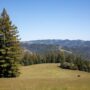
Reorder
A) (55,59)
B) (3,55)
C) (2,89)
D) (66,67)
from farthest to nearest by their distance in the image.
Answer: (55,59)
(66,67)
(3,55)
(2,89)

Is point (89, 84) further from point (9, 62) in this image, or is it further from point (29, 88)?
point (9, 62)

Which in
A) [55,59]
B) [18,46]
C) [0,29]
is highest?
[0,29]

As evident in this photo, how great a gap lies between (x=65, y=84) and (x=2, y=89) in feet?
18.2

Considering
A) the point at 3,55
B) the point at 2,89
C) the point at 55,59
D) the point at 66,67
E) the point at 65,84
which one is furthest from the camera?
the point at 55,59

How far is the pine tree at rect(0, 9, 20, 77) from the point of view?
1531 inches

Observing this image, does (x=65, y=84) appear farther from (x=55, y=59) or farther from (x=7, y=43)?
(x=55, y=59)

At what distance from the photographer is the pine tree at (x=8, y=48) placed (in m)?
38.9

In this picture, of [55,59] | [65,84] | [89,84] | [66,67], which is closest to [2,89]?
[65,84]

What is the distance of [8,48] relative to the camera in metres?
39.0

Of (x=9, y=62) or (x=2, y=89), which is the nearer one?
(x=2, y=89)

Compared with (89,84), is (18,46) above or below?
above

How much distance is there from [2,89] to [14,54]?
20.5 meters

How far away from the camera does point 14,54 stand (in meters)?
39.8

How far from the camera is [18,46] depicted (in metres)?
41.3
